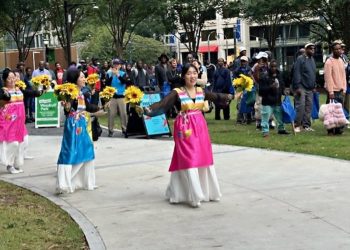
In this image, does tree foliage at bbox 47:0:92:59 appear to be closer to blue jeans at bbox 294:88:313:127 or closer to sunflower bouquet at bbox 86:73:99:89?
blue jeans at bbox 294:88:313:127

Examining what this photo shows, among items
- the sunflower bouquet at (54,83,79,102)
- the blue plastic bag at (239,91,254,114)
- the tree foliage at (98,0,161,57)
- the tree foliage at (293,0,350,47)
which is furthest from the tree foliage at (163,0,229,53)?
the sunflower bouquet at (54,83,79,102)

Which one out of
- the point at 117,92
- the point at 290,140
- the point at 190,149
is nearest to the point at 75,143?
the point at 190,149

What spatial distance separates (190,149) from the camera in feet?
23.7

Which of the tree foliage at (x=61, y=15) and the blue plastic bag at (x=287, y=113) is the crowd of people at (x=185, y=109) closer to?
the blue plastic bag at (x=287, y=113)

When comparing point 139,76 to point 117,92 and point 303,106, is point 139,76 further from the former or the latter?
point 303,106

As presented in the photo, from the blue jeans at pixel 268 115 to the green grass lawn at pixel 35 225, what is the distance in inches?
237

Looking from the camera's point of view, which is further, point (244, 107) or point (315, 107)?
point (244, 107)

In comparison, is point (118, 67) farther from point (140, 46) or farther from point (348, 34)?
point (140, 46)

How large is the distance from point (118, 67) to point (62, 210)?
299 inches

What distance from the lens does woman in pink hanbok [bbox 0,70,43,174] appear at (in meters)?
10.2

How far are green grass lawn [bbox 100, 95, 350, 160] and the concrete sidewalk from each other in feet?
1.80

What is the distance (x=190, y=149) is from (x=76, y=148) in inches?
72.8

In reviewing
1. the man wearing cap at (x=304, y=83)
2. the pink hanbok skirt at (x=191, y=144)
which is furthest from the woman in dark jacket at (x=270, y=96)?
the pink hanbok skirt at (x=191, y=144)

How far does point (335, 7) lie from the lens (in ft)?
95.6
